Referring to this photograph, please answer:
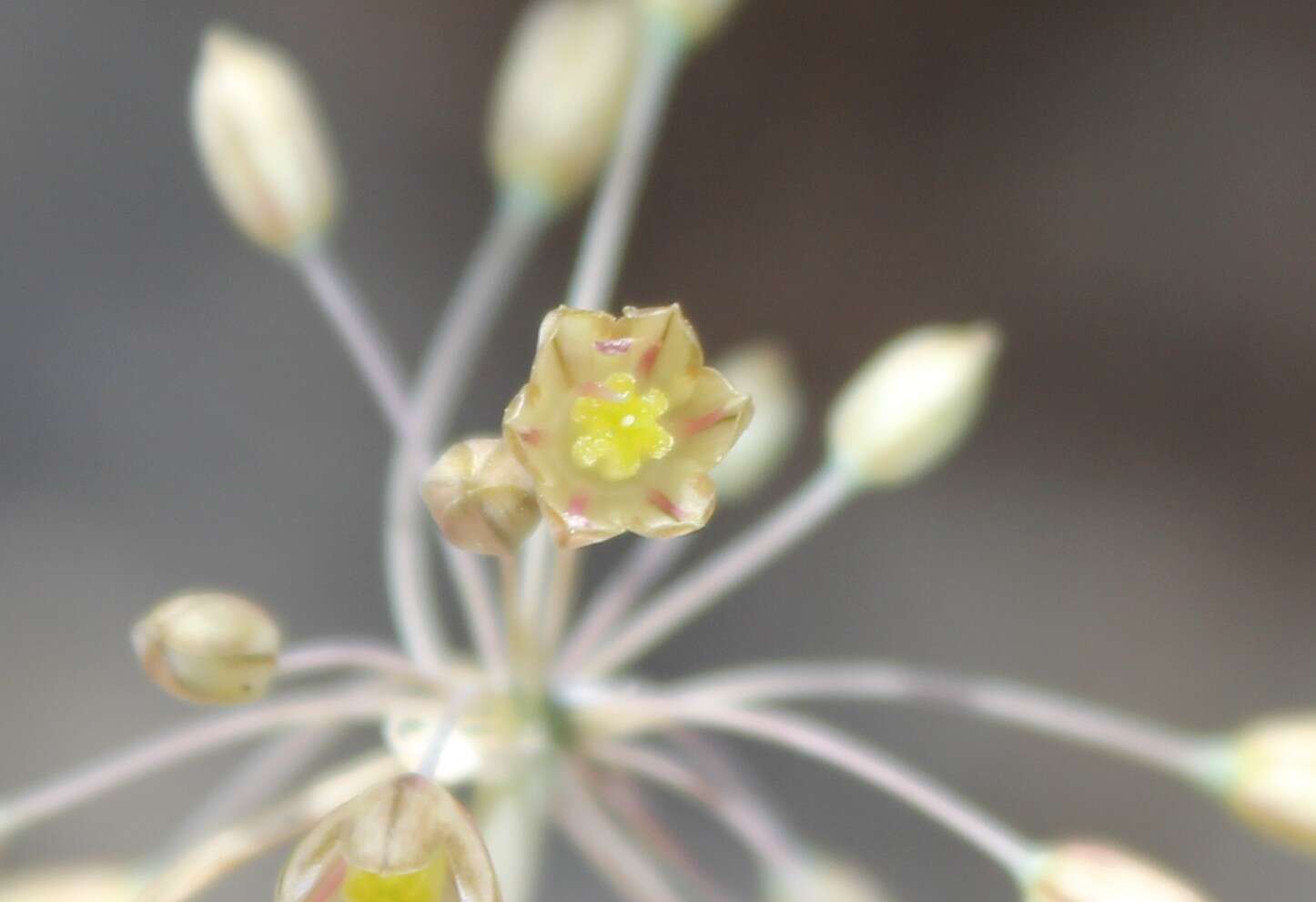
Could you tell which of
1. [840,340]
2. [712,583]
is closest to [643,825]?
[712,583]

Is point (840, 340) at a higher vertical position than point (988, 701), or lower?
higher

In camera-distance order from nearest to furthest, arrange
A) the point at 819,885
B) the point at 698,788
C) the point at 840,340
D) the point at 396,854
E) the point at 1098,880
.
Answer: the point at 396,854
the point at 1098,880
the point at 698,788
the point at 819,885
the point at 840,340

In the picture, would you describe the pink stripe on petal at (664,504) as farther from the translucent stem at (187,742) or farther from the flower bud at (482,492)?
the translucent stem at (187,742)

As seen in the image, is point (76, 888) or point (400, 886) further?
point (76, 888)

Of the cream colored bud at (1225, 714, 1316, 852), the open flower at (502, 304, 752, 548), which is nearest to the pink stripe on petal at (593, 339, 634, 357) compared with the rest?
the open flower at (502, 304, 752, 548)

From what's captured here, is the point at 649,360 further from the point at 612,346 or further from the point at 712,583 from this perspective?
the point at 712,583

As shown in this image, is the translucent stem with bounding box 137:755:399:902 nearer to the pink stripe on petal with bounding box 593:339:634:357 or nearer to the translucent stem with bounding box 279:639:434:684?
the translucent stem with bounding box 279:639:434:684

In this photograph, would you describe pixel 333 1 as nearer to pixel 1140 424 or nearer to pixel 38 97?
pixel 38 97
